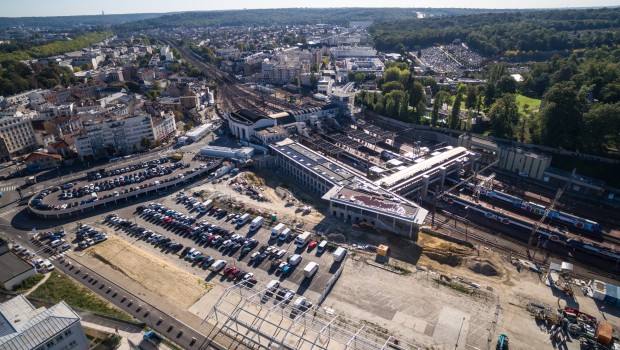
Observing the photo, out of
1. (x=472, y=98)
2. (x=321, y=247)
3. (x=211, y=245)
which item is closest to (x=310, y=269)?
(x=321, y=247)

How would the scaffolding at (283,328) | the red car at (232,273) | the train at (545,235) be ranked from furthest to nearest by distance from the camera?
the train at (545,235)
the red car at (232,273)
the scaffolding at (283,328)

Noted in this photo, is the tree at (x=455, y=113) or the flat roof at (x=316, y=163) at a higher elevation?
the tree at (x=455, y=113)

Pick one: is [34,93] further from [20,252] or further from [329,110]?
[329,110]

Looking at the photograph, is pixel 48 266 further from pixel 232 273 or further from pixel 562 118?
pixel 562 118

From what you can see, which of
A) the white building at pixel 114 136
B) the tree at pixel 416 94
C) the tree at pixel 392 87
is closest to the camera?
the white building at pixel 114 136

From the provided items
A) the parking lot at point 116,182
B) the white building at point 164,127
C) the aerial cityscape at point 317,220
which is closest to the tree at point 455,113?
the aerial cityscape at point 317,220

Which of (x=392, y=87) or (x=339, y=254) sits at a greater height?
(x=392, y=87)

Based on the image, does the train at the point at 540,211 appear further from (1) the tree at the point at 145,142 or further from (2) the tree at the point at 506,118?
(1) the tree at the point at 145,142
